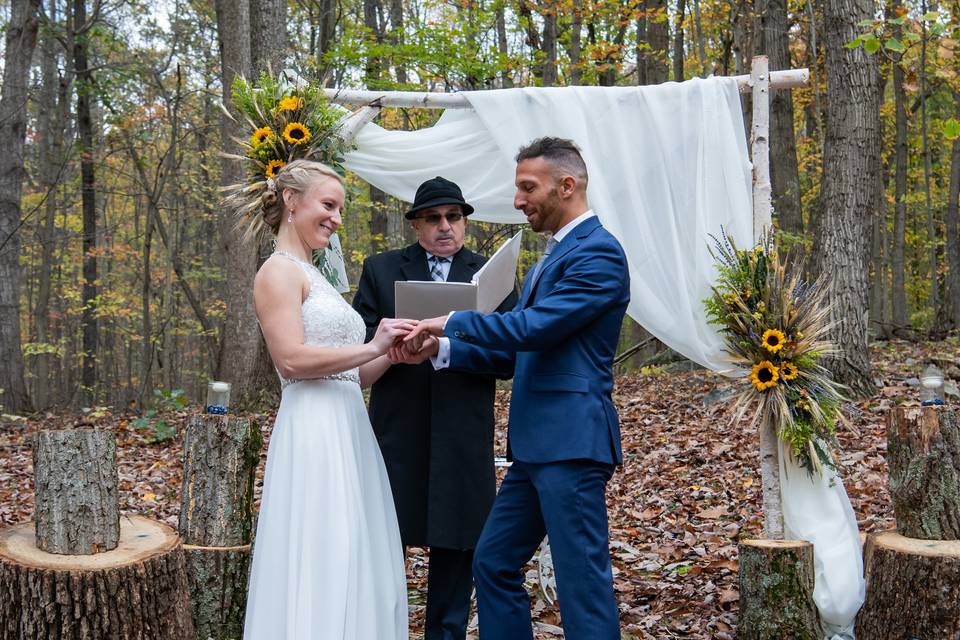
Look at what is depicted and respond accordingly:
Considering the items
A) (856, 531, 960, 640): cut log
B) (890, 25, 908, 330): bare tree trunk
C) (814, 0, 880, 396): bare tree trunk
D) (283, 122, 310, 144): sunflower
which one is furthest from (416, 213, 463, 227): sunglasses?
(890, 25, 908, 330): bare tree trunk

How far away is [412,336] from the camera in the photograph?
3467mm

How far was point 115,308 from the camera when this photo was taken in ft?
55.2

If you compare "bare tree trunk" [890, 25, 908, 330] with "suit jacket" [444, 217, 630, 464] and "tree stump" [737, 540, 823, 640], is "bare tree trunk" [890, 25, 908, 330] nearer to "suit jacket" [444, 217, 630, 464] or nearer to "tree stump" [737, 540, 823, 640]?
"tree stump" [737, 540, 823, 640]

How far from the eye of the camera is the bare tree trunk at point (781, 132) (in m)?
12.0

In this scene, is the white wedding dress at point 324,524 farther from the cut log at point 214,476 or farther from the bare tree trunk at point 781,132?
the bare tree trunk at point 781,132

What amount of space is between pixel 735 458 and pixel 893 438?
132 inches

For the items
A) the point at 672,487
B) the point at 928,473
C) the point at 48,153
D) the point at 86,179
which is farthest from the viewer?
the point at 86,179

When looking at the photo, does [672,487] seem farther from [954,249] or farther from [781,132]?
[954,249]

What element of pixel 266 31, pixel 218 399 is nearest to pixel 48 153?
pixel 266 31

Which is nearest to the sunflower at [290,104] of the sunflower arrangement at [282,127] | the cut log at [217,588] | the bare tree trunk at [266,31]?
the sunflower arrangement at [282,127]

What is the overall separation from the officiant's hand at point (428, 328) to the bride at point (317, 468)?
39mm

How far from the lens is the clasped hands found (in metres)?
3.49

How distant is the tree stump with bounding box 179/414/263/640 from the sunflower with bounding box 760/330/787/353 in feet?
7.89

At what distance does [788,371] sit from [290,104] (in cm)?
275
